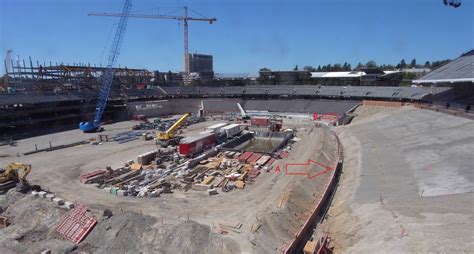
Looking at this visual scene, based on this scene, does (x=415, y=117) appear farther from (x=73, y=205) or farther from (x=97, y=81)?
(x=97, y=81)

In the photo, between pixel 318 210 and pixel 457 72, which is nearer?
pixel 318 210

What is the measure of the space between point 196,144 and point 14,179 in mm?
19478

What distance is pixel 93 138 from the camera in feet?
172

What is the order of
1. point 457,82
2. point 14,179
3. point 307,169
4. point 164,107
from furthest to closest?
point 164,107
point 457,82
point 307,169
point 14,179

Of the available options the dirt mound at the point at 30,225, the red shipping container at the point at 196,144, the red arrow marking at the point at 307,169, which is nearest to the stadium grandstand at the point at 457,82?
the red arrow marking at the point at 307,169

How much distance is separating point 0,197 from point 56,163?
436 inches

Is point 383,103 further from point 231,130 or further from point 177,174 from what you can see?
point 177,174

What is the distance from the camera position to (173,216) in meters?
22.1

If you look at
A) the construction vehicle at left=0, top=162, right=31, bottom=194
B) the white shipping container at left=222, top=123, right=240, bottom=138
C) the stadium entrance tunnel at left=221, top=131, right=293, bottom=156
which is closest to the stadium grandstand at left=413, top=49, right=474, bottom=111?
the stadium entrance tunnel at left=221, top=131, right=293, bottom=156

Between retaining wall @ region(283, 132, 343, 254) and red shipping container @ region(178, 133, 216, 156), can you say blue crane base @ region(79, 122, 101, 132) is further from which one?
retaining wall @ region(283, 132, 343, 254)

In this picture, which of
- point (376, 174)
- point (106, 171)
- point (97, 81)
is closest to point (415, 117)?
point (376, 174)

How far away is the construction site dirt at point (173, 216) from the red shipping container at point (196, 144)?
327 inches

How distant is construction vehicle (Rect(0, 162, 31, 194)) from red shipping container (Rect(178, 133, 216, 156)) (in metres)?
16.1

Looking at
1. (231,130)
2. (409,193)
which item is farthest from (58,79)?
(409,193)
